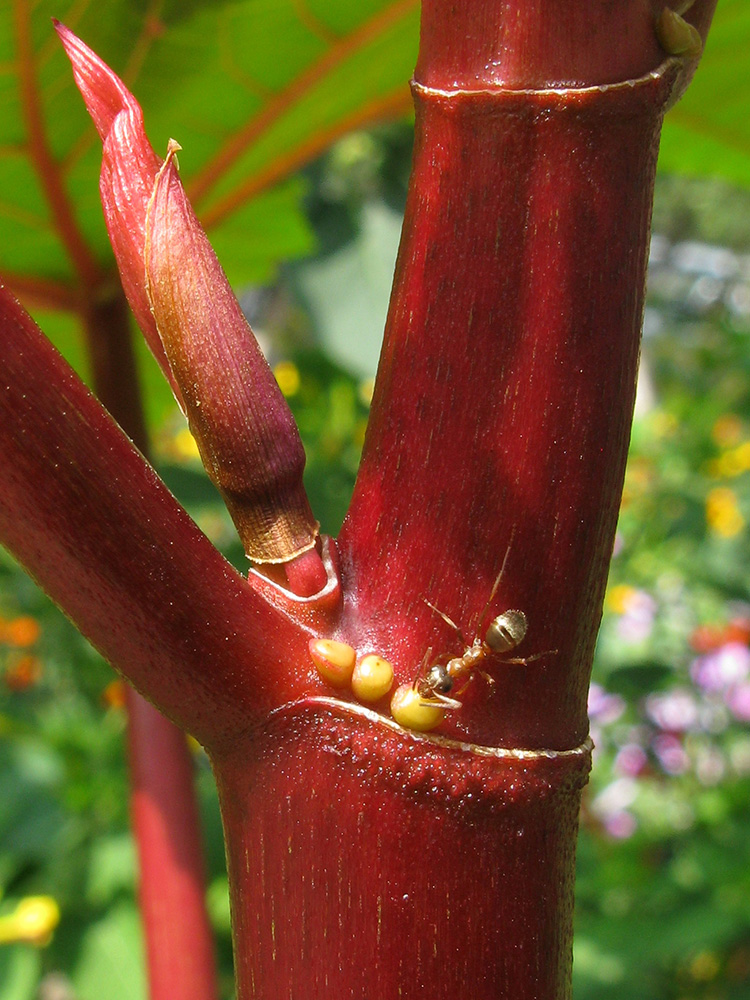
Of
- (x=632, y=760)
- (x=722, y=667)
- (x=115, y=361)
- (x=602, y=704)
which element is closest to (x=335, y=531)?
(x=115, y=361)

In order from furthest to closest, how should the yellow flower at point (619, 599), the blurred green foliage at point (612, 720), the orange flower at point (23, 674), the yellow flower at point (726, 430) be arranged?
1. the yellow flower at point (726, 430)
2. the orange flower at point (23, 674)
3. the yellow flower at point (619, 599)
4. the blurred green foliage at point (612, 720)

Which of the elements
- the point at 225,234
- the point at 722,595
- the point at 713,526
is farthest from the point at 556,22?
the point at 713,526

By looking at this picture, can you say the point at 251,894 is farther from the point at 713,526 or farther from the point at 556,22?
the point at 713,526

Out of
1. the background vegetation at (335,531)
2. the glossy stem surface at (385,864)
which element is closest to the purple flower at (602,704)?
the background vegetation at (335,531)

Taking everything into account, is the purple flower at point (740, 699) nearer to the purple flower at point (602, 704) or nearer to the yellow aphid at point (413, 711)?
the purple flower at point (602, 704)

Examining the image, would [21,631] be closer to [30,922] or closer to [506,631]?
[30,922]
